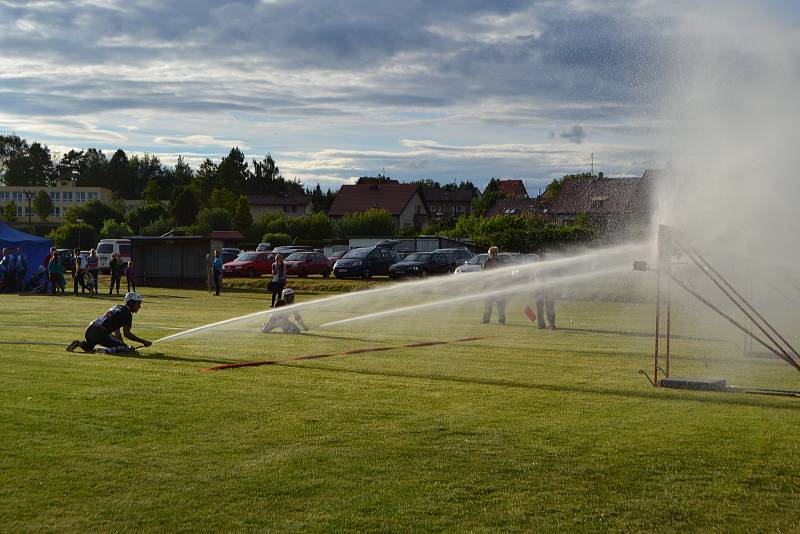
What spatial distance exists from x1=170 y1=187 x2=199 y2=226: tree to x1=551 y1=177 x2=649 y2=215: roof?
52.2 meters

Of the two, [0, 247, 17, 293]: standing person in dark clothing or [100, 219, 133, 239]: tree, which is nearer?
[0, 247, 17, 293]: standing person in dark clothing

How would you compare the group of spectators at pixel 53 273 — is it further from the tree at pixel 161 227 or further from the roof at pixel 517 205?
the roof at pixel 517 205

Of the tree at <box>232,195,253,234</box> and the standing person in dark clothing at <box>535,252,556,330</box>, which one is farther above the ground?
the tree at <box>232,195,253,234</box>

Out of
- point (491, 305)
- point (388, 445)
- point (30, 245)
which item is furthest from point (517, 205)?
point (388, 445)

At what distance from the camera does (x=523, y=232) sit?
65375 mm

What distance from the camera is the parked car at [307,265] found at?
190ft

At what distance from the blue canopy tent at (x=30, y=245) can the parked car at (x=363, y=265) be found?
1786 cm

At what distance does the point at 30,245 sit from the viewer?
48.1m

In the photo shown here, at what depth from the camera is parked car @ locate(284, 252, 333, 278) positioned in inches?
2285

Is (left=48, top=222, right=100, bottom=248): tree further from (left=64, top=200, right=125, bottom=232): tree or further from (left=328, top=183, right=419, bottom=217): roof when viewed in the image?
(left=328, top=183, right=419, bottom=217): roof

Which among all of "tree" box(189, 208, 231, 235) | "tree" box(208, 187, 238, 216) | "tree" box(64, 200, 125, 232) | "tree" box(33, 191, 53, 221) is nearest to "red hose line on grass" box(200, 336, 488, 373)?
"tree" box(189, 208, 231, 235)

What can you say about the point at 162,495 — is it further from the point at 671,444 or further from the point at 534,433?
the point at 671,444

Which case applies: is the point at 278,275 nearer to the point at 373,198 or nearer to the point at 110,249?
the point at 110,249

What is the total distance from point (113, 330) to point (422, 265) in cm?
3716
